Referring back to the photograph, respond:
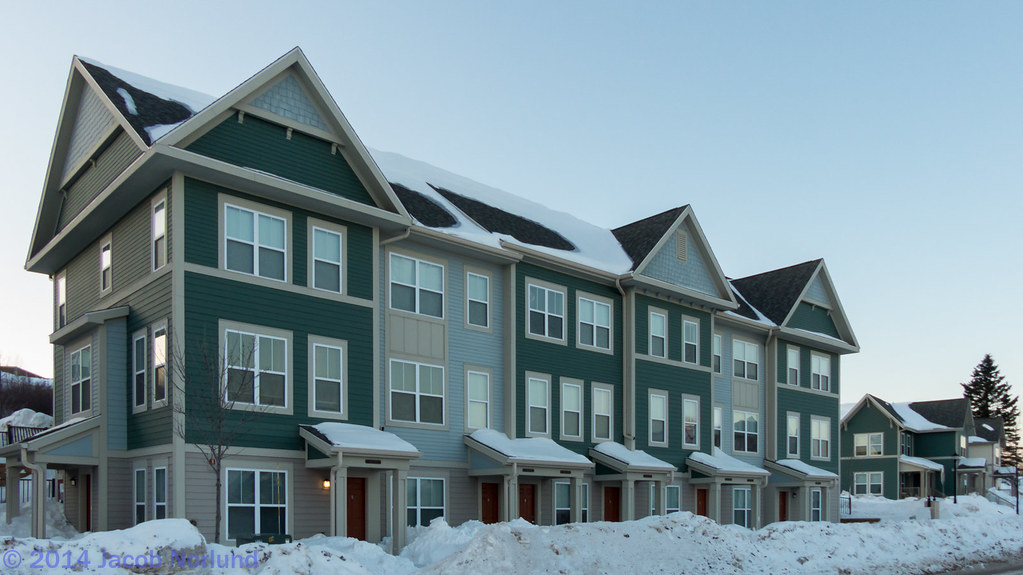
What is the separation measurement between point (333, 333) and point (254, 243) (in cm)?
293

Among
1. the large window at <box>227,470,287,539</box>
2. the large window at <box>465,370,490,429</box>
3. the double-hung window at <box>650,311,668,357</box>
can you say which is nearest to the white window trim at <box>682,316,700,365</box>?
the double-hung window at <box>650,311,668,357</box>

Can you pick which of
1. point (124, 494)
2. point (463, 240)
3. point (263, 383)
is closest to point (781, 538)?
point (463, 240)

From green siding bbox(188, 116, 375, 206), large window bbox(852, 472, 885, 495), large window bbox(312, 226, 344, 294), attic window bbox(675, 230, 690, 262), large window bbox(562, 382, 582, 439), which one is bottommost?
large window bbox(852, 472, 885, 495)

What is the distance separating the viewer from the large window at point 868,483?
6425 centimetres

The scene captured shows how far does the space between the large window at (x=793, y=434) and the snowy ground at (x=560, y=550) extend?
10147 millimetres

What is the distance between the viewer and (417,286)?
83.8 feet

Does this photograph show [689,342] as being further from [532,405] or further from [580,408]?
[532,405]

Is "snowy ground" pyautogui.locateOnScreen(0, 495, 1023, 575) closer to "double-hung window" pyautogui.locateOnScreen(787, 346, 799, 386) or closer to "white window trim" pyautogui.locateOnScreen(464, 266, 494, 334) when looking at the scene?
"white window trim" pyautogui.locateOnScreen(464, 266, 494, 334)

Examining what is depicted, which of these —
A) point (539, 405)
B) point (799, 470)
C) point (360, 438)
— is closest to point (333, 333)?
point (360, 438)

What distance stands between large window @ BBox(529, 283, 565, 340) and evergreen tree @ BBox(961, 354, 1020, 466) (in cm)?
10054

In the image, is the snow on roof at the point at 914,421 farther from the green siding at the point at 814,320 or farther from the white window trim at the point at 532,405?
the white window trim at the point at 532,405

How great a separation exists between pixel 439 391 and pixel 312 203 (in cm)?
662

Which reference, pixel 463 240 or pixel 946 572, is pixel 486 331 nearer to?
pixel 463 240

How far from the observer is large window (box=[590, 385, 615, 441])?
30344 mm
